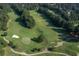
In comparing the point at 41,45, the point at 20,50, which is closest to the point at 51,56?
the point at 41,45

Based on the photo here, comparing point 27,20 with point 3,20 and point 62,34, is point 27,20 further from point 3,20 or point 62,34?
point 62,34

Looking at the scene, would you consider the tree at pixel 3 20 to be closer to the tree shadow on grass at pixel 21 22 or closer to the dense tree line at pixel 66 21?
the tree shadow on grass at pixel 21 22

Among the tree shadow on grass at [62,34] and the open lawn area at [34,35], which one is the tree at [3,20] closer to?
the open lawn area at [34,35]

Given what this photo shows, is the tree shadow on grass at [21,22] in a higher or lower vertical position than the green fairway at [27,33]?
higher

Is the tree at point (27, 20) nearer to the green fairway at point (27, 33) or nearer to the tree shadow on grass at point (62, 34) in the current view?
the green fairway at point (27, 33)

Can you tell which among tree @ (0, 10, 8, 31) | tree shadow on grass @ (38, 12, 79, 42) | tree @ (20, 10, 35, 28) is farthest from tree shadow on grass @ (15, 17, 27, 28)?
tree shadow on grass @ (38, 12, 79, 42)

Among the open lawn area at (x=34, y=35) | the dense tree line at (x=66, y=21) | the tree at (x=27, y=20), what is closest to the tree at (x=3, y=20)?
the open lawn area at (x=34, y=35)

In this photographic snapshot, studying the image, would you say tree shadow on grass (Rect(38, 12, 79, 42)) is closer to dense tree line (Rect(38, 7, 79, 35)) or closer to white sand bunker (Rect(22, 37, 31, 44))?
dense tree line (Rect(38, 7, 79, 35))

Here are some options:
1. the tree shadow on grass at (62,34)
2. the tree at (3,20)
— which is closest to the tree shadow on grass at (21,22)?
the tree at (3,20)

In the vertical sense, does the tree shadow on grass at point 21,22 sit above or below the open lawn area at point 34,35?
above

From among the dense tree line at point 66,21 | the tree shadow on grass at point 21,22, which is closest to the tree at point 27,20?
the tree shadow on grass at point 21,22

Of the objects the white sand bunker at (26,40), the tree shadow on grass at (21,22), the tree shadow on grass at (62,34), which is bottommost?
the white sand bunker at (26,40)

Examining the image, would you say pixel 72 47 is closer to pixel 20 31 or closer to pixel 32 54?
pixel 32 54
